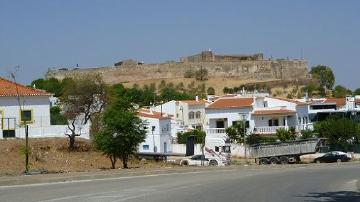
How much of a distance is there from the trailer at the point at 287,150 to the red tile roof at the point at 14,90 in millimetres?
18429

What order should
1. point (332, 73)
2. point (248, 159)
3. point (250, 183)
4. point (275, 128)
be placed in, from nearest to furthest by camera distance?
point (250, 183)
point (248, 159)
point (275, 128)
point (332, 73)

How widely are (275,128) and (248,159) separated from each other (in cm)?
1519

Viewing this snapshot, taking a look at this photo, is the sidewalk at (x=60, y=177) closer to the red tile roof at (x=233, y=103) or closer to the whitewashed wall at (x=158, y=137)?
the whitewashed wall at (x=158, y=137)

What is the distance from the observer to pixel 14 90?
54250mm

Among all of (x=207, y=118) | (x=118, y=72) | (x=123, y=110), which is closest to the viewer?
(x=123, y=110)

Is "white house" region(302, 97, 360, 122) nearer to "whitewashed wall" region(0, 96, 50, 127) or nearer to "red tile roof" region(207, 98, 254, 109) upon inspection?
"red tile roof" region(207, 98, 254, 109)

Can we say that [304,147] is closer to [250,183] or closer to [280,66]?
[250,183]

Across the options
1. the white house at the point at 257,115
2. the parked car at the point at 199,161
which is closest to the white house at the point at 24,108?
the parked car at the point at 199,161

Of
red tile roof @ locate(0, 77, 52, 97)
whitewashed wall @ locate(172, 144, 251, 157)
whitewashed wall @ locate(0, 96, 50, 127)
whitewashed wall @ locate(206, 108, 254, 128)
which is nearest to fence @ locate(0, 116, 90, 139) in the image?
whitewashed wall @ locate(0, 96, 50, 127)

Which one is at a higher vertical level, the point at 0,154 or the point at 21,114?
the point at 21,114

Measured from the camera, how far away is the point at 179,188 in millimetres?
20656

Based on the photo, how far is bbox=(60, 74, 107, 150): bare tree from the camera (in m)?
55.7

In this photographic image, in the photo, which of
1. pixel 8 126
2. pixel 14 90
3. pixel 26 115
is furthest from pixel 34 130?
pixel 14 90

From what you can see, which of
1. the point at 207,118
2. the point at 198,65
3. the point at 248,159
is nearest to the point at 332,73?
the point at 198,65
